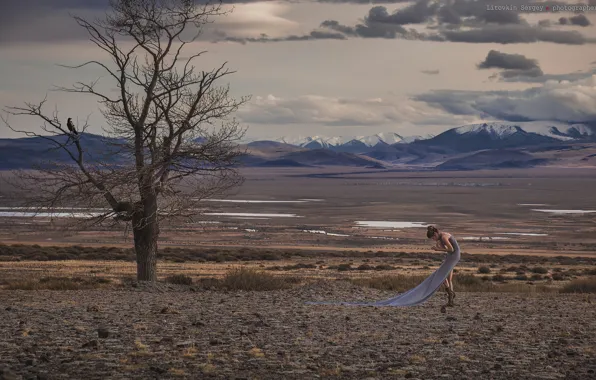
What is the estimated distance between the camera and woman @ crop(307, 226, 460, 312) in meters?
19.3

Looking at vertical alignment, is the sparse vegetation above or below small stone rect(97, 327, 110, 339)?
below

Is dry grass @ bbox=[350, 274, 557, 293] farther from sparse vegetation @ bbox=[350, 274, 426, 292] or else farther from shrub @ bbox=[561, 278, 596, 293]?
shrub @ bbox=[561, 278, 596, 293]

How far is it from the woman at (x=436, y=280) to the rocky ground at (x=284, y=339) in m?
0.31

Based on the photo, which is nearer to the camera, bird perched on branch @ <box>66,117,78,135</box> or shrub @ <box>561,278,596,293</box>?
bird perched on branch @ <box>66,117,78,135</box>

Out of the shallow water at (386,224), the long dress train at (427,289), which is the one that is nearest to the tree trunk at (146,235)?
the long dress train at (427,289)

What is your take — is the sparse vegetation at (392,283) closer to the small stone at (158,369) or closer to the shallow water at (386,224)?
the small stone at (158,369)

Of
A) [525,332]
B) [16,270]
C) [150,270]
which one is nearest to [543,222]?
[16,270]

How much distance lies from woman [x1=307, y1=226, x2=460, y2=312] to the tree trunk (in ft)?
20.2

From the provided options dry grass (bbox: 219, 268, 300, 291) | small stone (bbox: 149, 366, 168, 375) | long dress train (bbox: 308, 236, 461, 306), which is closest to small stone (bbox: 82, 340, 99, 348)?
small stone (bbox: 149, 366, 168, 375)

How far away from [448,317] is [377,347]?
13.8ft

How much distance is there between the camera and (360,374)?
11992 mm

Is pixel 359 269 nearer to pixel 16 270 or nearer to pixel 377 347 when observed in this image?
pixel 16 270

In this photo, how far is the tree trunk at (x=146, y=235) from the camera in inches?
967

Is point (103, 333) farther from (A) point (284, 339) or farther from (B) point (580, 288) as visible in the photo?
(B) point (580, 288)
